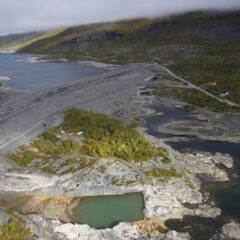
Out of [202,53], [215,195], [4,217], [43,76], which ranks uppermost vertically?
[4,217]

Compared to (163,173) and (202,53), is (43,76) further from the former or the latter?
(163,173)

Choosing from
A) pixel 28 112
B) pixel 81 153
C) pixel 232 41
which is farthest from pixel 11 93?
pixel 232 41


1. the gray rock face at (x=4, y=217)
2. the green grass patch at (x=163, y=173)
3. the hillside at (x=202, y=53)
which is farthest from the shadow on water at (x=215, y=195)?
the hillside at (x=202, y=53)

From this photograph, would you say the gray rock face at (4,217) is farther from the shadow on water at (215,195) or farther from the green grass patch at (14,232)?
the shadow on water at (215,195)

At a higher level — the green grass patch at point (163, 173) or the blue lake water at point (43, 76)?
the green grass patch at point (163, 173)

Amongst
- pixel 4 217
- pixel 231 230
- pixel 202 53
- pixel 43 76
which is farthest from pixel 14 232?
pixel 202 53

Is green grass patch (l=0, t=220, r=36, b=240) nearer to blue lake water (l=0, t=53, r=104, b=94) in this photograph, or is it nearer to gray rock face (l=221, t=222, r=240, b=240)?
gray rock face (l=221, t=222, r=240, b=240)
